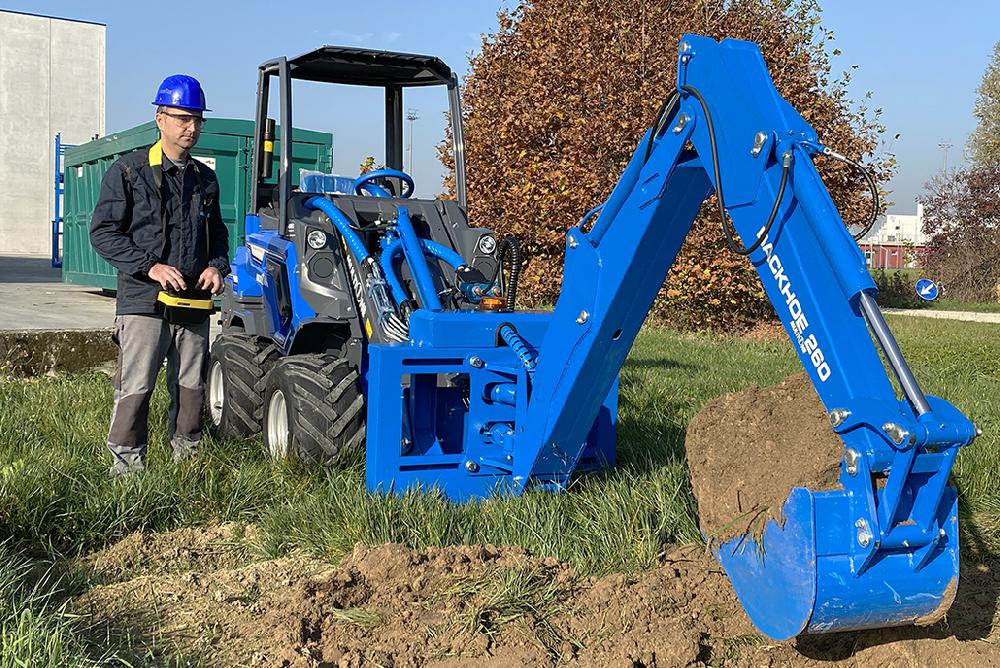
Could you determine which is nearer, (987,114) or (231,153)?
(231,153)

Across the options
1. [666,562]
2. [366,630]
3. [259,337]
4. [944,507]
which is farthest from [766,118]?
[259,337]

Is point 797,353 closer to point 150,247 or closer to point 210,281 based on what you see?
point 210,281

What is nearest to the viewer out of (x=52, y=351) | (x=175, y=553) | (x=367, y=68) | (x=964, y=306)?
(x=175, y=553)

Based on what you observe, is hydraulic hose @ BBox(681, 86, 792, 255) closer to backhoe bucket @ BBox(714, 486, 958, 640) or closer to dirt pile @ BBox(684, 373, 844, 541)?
dirt pile @ BBox(684, 373, 844, 541)

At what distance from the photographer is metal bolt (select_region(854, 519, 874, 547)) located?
105 inches

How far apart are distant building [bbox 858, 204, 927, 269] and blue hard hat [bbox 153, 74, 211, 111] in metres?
20.7

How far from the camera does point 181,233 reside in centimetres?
523

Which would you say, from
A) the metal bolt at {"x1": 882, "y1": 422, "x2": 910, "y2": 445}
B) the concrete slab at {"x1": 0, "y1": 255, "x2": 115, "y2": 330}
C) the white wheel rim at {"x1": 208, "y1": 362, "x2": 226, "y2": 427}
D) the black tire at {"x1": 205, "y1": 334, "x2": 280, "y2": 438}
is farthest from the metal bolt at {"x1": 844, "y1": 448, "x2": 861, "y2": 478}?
the concrete slab at {"x1": 0, "y1": 255, "x2": 115, "y2": 330}

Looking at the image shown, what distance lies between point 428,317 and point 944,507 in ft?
8.25

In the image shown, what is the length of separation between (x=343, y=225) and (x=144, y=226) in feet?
3.45

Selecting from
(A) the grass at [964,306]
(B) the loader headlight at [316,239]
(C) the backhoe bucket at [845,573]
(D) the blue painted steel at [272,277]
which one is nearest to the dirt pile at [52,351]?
(D) the blue painted steel at [272,277]

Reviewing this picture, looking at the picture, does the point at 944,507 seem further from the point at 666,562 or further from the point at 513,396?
the point at 513,396

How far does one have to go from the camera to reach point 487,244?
19.3ft

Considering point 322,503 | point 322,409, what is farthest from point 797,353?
point 322,409
